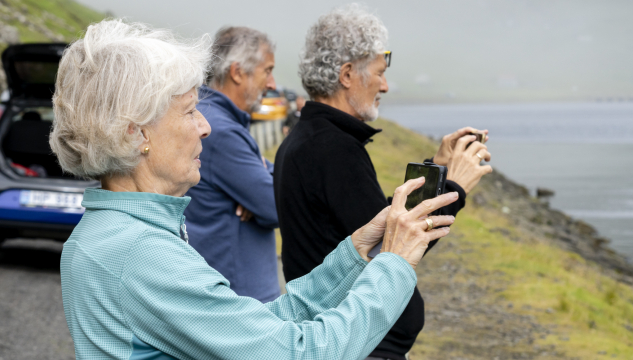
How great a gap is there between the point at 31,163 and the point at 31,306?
7.74ft

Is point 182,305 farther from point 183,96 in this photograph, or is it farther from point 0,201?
point 0,201

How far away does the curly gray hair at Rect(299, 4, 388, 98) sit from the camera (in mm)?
2607

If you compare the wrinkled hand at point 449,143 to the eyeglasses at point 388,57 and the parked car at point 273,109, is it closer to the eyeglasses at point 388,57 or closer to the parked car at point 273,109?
the eyeglasses at point 388,57

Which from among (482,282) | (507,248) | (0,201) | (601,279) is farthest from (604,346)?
(601,279)

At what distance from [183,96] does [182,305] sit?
56cm

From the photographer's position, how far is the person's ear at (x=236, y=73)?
10.8ft

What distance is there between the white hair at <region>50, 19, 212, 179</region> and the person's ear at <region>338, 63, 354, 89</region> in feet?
3.97

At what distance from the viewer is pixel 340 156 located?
2.31 meters

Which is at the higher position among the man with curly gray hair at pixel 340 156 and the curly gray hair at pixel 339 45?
the curly gray hair at pixel 339 45

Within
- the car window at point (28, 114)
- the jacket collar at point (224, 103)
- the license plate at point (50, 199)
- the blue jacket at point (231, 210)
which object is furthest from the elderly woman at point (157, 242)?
the car window at point (28, 114)

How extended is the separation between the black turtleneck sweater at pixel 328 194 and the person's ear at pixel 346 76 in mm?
192

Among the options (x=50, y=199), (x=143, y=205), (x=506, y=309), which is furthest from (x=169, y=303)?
(x=506, y=309)

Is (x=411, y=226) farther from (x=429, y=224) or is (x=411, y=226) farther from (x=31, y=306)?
(x=31, y=306)

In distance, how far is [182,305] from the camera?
4.18ft
